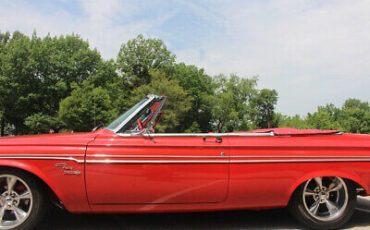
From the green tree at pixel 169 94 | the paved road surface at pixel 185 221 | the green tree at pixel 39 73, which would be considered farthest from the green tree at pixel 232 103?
the paved road surface at pixel 185 221

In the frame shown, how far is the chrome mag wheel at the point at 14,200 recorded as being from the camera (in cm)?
314

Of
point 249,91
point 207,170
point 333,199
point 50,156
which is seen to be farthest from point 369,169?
point 249,91

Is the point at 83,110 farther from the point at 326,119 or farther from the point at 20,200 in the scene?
the point at 326,119

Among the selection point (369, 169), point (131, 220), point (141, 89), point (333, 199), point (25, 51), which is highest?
point (25, 51)

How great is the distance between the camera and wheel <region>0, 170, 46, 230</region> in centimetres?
313

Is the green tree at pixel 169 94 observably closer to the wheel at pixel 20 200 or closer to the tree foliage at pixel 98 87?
the tree foliage at pixel 98 87

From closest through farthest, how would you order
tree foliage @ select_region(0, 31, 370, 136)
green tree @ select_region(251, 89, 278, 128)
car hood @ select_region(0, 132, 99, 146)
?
car hood @ select_region(0, 132, 99, 146)
tree foliage @ select_region(0, 31, 370, 136)
green tree @ select_region(251, 89, 278, 128)

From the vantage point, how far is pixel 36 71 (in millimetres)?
38594

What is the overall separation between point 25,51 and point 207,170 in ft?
134

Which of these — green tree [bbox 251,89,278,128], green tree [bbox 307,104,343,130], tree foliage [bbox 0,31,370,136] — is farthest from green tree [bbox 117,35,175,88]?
green tree [bbox 307,104,343,130]

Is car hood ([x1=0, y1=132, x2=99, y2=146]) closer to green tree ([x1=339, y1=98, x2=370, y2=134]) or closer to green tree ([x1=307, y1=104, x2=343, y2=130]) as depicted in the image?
green tree ([x1=307, y1=104, x2=343, y2=130])

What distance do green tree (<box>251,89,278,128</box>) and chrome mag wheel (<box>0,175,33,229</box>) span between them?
5922 cm

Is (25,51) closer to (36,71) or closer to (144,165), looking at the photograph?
(36,71)

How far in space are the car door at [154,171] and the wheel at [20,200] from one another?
58 centimetres
